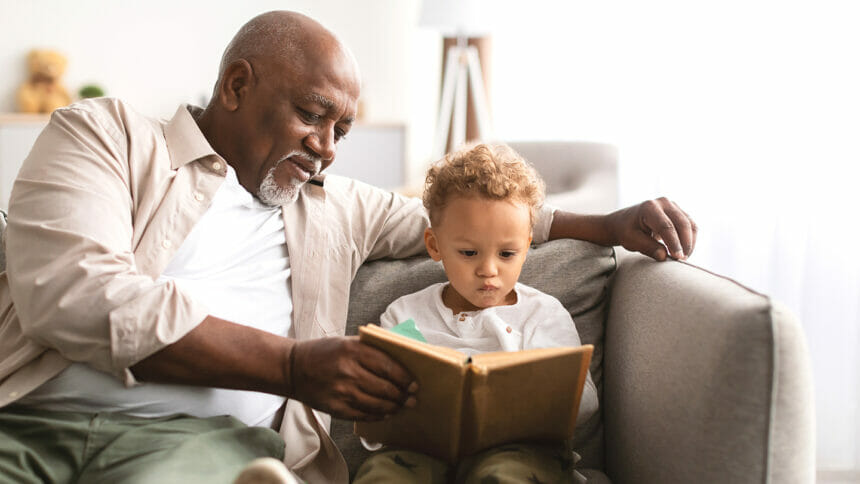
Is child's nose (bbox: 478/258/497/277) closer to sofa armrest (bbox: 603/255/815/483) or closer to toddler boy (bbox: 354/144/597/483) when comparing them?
toddler boy (bbox: 354/144/597/483)

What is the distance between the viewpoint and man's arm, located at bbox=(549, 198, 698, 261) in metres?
1.41

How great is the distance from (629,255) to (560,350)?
539 millimetres

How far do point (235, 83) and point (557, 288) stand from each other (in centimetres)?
75

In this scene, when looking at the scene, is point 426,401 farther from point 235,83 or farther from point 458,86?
point 458,86

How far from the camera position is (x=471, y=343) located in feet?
4.42

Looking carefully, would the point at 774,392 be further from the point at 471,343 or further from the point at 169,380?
the point at 169,380

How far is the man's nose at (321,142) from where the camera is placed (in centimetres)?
149

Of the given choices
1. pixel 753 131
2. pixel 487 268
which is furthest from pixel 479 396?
pixel 753 131

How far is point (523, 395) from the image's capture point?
43.7 inches

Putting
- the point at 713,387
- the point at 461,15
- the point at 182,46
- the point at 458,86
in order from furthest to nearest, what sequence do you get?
the point at 182,46 → the point at 458,86 → the point at 461,15 → the point at 713,387

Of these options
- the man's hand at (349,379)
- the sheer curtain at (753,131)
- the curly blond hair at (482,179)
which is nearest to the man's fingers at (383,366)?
the man's hand at (349,379)

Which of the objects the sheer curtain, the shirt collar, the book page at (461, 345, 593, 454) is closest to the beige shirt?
the shirt collar

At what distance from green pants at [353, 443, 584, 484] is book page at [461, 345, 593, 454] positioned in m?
0.02

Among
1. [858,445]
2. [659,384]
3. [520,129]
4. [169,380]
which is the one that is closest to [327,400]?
[169,380]
